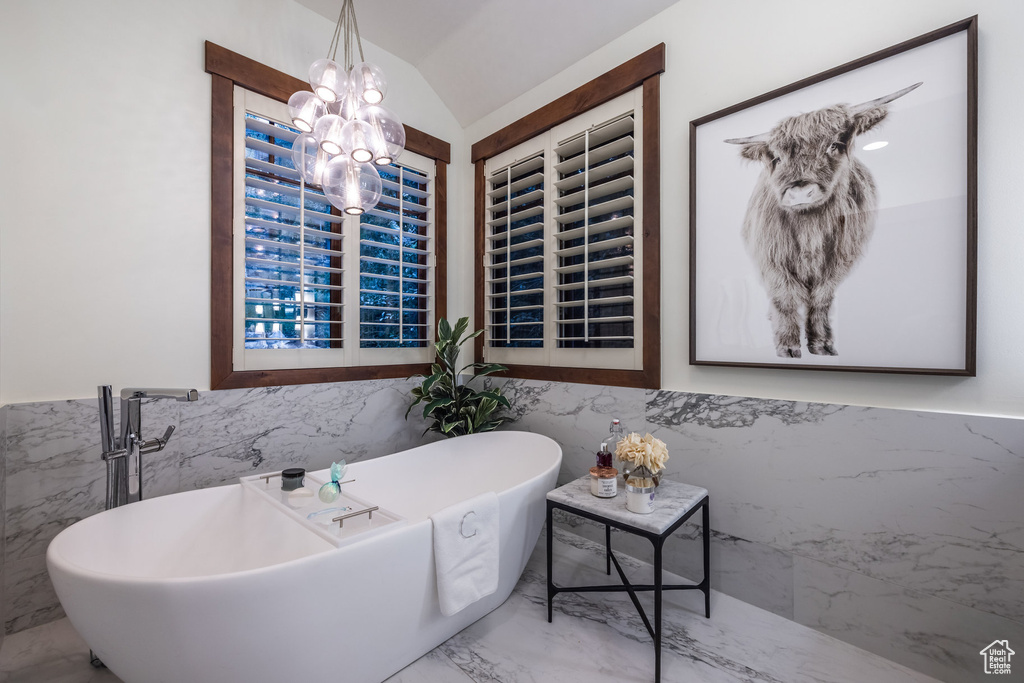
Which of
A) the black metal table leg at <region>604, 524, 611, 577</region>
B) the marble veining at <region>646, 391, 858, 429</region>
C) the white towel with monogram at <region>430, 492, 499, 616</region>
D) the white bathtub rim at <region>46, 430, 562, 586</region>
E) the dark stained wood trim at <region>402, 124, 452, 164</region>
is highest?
the dark stained wood trim at <region>402, 124, 452, 164</region>

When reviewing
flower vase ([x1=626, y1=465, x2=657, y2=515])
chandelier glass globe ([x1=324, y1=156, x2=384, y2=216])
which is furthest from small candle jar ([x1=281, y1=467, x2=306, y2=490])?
flower vase ([x1=626, y1=465, x2=657, y2=515])

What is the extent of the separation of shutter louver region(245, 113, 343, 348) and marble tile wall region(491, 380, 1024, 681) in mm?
1849

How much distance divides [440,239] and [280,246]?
101 cm

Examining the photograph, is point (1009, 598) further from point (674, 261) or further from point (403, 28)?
point (403, 28)

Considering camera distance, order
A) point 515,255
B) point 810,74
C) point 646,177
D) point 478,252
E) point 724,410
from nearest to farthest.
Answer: point 810,74
point 724,410
point 646,177
point 515,255
point 478,252

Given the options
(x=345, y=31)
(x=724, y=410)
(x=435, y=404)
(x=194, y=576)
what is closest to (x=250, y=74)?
→ (x=345, y=31)

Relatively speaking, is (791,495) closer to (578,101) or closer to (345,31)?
(578,101)

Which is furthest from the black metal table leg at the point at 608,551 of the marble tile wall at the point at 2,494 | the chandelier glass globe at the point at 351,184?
the marble tile wall at the point at 2,494

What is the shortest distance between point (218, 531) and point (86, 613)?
56 cm

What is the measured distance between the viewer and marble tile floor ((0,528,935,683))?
1401 mm

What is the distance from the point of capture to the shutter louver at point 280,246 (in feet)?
6.91

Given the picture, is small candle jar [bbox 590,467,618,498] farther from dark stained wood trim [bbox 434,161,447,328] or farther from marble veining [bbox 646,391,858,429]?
dark stained wood trim [bbox 434,161,447,328]

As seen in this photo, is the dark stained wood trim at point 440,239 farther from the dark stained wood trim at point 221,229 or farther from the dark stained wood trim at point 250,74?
the dark stained wood trim at point 221,229

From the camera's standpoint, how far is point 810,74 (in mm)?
1646
